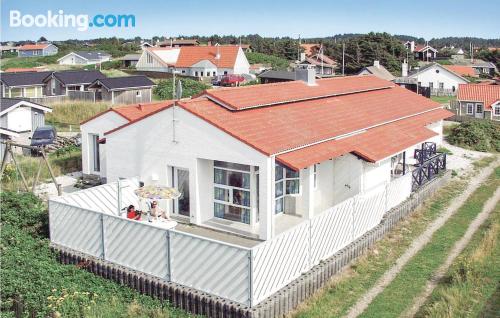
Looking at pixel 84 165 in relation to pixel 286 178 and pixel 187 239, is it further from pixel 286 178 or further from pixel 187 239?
pixel 187 239

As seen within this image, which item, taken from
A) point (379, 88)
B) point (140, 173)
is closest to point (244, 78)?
point (379, 88)

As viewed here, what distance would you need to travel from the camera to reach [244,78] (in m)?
68.7

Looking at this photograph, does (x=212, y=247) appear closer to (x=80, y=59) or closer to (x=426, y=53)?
(x=80, y=59)

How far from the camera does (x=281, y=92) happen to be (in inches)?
770

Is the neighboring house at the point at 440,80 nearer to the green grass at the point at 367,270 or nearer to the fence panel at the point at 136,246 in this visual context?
the green grass at the point at 367,270

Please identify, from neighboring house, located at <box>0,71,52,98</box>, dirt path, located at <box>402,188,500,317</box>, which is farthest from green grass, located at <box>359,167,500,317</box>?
neighboring house, located at <box>0,71,52,98</box>

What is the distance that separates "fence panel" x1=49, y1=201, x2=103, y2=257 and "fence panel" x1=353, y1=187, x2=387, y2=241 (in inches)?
254

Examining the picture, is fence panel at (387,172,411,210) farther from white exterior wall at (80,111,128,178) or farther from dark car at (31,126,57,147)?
dark car at (31,126,57,147)

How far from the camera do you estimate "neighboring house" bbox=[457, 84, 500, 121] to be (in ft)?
150

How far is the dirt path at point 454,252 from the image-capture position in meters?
12.0

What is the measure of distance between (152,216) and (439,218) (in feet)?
30.6

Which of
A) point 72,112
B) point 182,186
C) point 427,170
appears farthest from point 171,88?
point 182,186

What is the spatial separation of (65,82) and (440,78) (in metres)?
42.9

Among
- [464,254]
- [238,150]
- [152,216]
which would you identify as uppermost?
[238,150]
